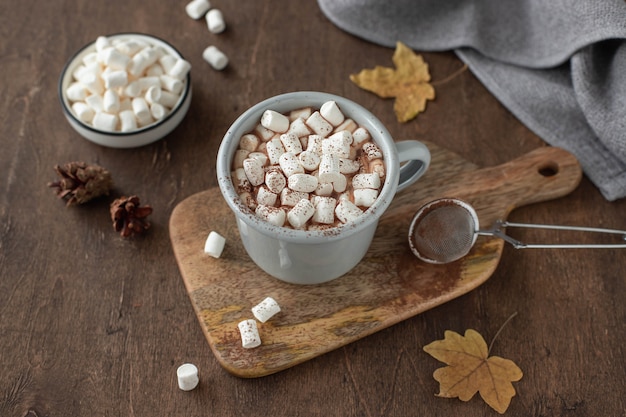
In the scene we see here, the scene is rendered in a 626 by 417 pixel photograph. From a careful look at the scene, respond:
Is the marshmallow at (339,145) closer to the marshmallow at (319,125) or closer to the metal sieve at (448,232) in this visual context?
the marshmallow at (319,125)

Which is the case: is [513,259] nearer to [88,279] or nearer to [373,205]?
[373,205]

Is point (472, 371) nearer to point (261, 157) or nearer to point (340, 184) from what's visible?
point (340, 184)

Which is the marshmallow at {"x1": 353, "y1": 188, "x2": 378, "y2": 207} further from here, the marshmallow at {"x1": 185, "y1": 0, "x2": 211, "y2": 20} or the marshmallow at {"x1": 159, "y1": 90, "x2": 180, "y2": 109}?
the marshmallow at {"x1": 185, "y1": 0, "x2": 211, "y2": 20}

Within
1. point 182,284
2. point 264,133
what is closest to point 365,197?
point 264,133

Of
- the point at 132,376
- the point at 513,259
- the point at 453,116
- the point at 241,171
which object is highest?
the point at 241,171

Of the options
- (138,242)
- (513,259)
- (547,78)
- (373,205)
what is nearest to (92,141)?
(138,242)

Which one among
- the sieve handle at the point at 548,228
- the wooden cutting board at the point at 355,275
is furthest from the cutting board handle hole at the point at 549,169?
the sieve handle at the point at 548,228
